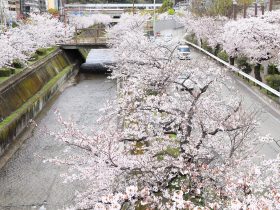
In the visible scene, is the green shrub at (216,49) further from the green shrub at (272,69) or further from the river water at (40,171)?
the river water at (40,171)

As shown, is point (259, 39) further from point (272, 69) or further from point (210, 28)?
point (210, 28)

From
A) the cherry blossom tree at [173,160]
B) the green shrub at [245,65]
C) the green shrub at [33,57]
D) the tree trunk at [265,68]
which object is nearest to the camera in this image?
the cherry blossom tree at [173,160]

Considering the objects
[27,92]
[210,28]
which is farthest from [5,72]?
[210,28]

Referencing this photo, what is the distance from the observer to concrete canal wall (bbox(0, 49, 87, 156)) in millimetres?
19969

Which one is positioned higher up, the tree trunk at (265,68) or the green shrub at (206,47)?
the green shrub at (206,47)

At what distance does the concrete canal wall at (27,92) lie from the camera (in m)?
20.0

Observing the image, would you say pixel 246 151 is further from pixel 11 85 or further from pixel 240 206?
pixel 11 85

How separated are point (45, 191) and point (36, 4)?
77.2 m

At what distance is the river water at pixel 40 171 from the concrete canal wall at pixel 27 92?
75cm

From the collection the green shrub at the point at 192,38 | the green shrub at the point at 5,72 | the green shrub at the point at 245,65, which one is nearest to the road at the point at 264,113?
the green shrub at the point at 245,65

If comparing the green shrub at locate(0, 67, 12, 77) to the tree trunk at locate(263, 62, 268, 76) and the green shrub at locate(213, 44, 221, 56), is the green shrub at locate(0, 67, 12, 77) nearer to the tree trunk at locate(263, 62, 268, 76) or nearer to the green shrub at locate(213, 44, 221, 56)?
the tree trunk at locate(263, 62, 268, 76)

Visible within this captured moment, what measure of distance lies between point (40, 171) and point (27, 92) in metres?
10.2

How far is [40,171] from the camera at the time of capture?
666 inches

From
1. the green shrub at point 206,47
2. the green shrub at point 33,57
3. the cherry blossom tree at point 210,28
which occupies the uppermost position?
Result: the cherry blossom tree at point 210,28
